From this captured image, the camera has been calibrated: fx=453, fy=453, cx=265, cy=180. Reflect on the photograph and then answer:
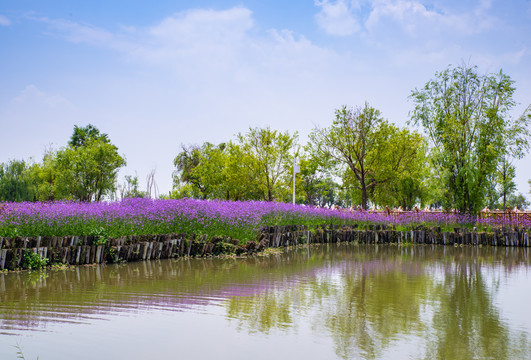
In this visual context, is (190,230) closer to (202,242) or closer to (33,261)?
(202,242)

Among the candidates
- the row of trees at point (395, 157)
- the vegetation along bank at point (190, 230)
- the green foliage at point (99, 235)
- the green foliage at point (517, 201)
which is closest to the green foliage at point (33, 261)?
the vegetation along bank at point (190, 230)

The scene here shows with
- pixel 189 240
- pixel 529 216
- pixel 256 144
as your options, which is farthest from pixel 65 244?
pixel 256 144

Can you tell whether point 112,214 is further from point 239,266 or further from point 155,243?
point 239,266

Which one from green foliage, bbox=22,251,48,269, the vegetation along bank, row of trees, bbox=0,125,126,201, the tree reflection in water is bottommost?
the tree reflection in water

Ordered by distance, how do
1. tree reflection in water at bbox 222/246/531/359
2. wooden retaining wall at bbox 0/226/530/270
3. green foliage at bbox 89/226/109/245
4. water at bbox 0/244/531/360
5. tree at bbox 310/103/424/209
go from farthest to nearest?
tree at bbox 310/103/424/209 → green foliage at bbox 89/226/109/245 → wooden retaining wall at bbox 0/226/530/270 → tree reflection in water at bbox 222/246/531/359 → water at bbox 0/244/531/360

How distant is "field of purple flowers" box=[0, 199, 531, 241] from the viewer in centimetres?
1116

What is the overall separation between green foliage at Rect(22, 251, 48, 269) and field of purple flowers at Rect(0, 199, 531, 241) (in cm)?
80

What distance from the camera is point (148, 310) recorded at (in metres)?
6.37

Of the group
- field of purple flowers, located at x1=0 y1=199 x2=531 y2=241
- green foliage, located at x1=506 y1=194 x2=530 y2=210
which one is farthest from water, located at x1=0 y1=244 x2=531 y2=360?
green foliage, located at x1=506 y1=194 x2=530 y2=210

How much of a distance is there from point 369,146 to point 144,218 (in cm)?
2636

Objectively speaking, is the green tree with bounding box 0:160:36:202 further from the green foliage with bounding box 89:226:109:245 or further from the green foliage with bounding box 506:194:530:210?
the green foliage with bounding box 506:194:530:210

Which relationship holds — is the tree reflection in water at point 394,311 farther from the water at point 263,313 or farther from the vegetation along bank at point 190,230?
the vegetation along bank at point 190,230

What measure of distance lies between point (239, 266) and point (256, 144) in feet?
92.5

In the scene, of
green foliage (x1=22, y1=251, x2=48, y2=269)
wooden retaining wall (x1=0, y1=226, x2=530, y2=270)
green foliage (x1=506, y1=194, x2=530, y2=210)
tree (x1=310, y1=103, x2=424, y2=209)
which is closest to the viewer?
green foliage (x1=22, y1=251, x2=48, y2=269)
